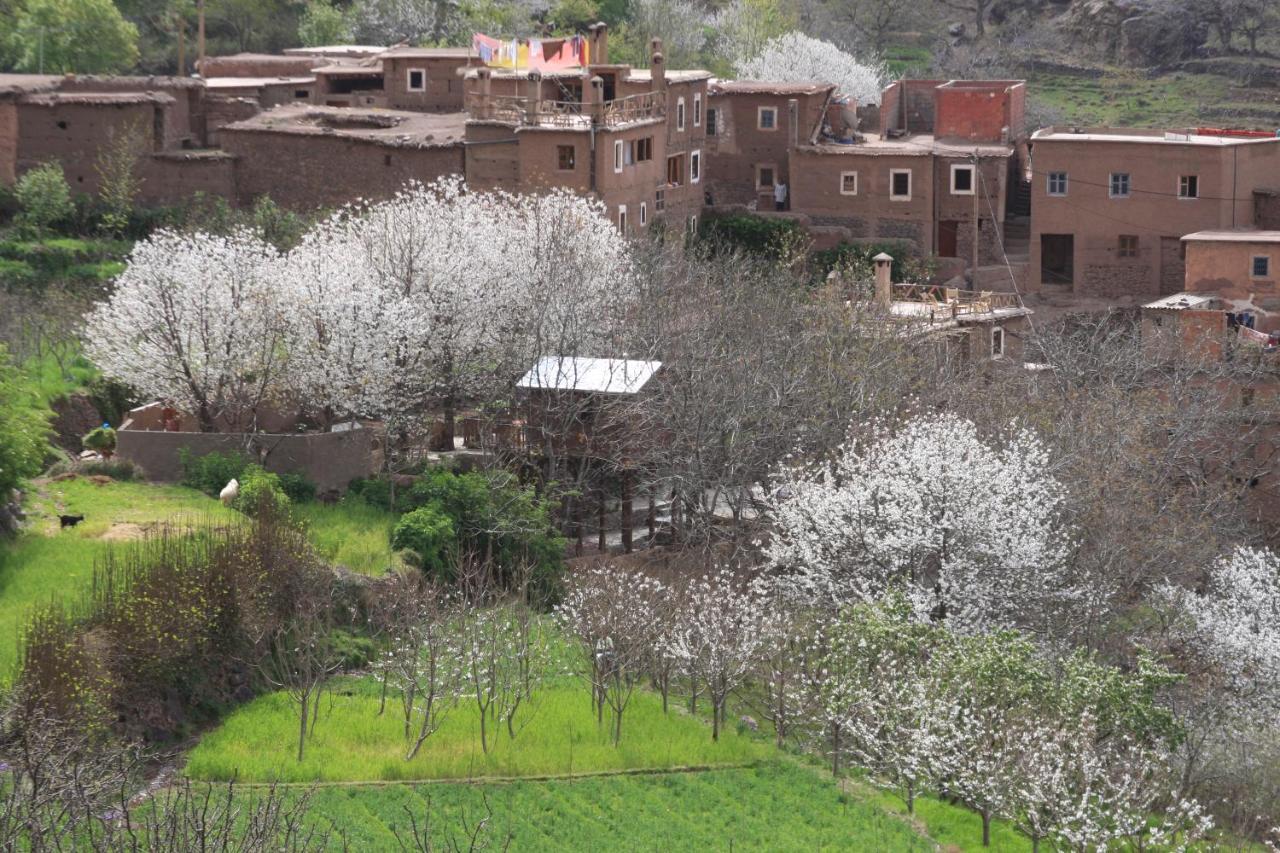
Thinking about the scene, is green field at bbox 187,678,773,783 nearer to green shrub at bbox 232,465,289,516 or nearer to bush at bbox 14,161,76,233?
green shrub at bbox 232,465,289,516

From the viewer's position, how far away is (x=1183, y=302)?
5494 cm

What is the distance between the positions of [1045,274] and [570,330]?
59.5ft

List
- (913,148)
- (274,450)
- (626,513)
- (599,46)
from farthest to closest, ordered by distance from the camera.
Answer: (913,148) → (599,46) → (626,513) → (274,450)

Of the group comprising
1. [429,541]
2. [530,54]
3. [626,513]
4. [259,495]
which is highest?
[530,54]

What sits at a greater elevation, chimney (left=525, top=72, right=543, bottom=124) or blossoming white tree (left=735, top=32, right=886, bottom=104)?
blossoming white tree (left=735, top=32, right=886, bottom=104)

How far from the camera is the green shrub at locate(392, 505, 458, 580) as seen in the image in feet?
139

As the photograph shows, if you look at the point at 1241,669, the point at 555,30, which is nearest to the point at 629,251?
the point at 1241,669

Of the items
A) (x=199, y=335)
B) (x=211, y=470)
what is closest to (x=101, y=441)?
(x=199, y=335)

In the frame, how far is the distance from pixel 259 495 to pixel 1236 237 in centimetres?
2544

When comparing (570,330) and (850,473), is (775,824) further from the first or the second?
(570,330)

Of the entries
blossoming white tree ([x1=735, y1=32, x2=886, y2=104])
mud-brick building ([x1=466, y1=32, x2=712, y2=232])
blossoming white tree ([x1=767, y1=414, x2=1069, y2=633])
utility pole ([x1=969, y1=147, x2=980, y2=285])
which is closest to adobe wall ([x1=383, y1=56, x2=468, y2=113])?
mud-brick building ([x1=466, y1=32, x2=712, y2=232])

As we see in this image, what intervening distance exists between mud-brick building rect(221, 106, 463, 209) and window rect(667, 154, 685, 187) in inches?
219

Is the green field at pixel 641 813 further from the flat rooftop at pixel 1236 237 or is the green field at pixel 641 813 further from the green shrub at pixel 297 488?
the flat rooftop at pixel 1236 237

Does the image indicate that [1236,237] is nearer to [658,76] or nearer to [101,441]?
[658,76]
